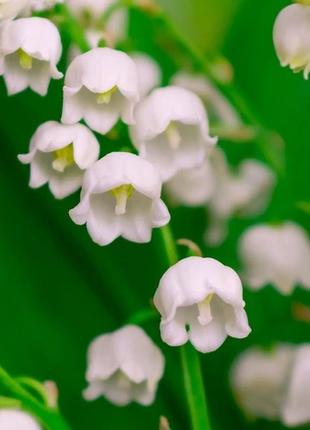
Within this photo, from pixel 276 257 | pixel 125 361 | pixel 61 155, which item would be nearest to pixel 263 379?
pixel 276 257

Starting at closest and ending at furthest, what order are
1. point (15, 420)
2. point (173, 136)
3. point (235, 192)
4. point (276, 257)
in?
point (15, 420), point (173, 136), point (276, 257), point (235, 192)

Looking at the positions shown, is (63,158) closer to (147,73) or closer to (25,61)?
(25,61)

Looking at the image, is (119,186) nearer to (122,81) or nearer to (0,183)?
(122,81)

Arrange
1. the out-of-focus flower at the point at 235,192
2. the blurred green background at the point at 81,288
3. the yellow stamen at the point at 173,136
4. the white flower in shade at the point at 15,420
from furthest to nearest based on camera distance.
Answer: the out-of-focus flower at the point at 235,192, the blurred green background at the point at 81,288, the yellow stamen at the point at 173,136, the white flower in shade at the point at 15,420

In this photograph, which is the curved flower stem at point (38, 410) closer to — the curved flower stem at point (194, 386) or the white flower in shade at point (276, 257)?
the curved flower stem at point (194, 386)

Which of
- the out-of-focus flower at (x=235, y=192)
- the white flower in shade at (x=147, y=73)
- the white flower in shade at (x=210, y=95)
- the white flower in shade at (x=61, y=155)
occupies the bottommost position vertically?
the white flower in shade at (x=61, y=155)

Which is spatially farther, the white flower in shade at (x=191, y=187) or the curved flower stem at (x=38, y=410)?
the white flower in shade at (x=191, y=187)

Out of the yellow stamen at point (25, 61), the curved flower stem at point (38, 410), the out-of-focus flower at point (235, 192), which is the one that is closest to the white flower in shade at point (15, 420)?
the curved flower stem at point (38, 410)
